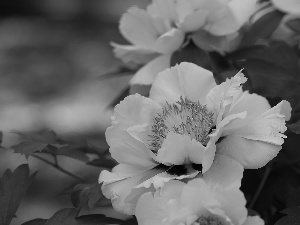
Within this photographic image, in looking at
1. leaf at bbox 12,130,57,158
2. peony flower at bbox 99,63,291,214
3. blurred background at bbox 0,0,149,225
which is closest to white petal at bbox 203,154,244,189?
peony flower at bbox 99,63,291,214

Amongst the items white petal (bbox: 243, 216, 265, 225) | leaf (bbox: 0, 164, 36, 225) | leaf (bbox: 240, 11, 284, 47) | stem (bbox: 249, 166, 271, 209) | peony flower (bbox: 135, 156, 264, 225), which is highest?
peony flower (bbox: 135, 156, 264, 225)

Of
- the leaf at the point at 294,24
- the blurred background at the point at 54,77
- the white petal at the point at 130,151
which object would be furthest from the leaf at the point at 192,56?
the blurred background at the point at 54,77

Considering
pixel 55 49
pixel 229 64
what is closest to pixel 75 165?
pixel 55 49

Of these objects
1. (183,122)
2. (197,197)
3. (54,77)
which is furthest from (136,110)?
(54,77)

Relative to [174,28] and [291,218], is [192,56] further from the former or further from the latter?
[291,218]

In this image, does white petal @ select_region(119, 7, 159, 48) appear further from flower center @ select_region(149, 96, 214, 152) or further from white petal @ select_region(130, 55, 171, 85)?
flower center @ select_region(149, 96, 214, 152)
